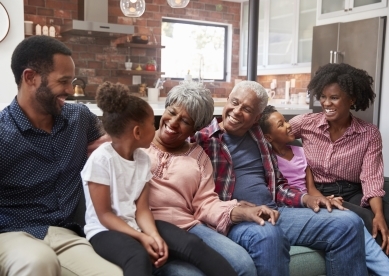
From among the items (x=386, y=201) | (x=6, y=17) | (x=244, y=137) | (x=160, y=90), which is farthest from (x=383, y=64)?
(x=6, y=17)

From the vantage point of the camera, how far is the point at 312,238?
1.93 metres

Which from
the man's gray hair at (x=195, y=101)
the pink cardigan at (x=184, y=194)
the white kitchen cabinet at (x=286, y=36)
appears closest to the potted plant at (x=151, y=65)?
the white kitchen cabinet at (x=286, y=36)

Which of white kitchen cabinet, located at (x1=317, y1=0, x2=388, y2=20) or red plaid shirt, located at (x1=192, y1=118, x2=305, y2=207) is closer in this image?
red plaid shirt, located at (x1=192, y1=118, x2=305, y2=207)

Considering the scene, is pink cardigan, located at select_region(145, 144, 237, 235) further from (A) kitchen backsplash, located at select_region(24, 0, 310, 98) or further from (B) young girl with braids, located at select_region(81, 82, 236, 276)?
(A) kitchen backsplash, located at select_region(24, 0, 310, 98)

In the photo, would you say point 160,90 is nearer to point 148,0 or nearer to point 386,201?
point 148,0

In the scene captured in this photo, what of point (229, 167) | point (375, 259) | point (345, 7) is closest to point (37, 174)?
point (229, 167)

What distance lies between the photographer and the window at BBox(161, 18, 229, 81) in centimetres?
642

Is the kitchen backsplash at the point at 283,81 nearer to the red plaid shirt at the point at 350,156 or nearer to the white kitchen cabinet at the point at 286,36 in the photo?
the white kitchen cabinet at the point at 286,36

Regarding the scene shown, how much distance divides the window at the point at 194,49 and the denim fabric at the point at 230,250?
4846 millimetres

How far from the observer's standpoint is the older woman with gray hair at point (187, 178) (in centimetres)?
178

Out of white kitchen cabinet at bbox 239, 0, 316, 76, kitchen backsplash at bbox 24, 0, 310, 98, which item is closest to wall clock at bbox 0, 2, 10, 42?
kitchen backsplash at bbox 24, 0, 310, 98

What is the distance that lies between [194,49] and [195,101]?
497cm

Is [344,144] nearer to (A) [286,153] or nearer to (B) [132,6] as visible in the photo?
(A) [286,153]

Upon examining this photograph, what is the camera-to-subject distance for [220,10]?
670 centimetres
